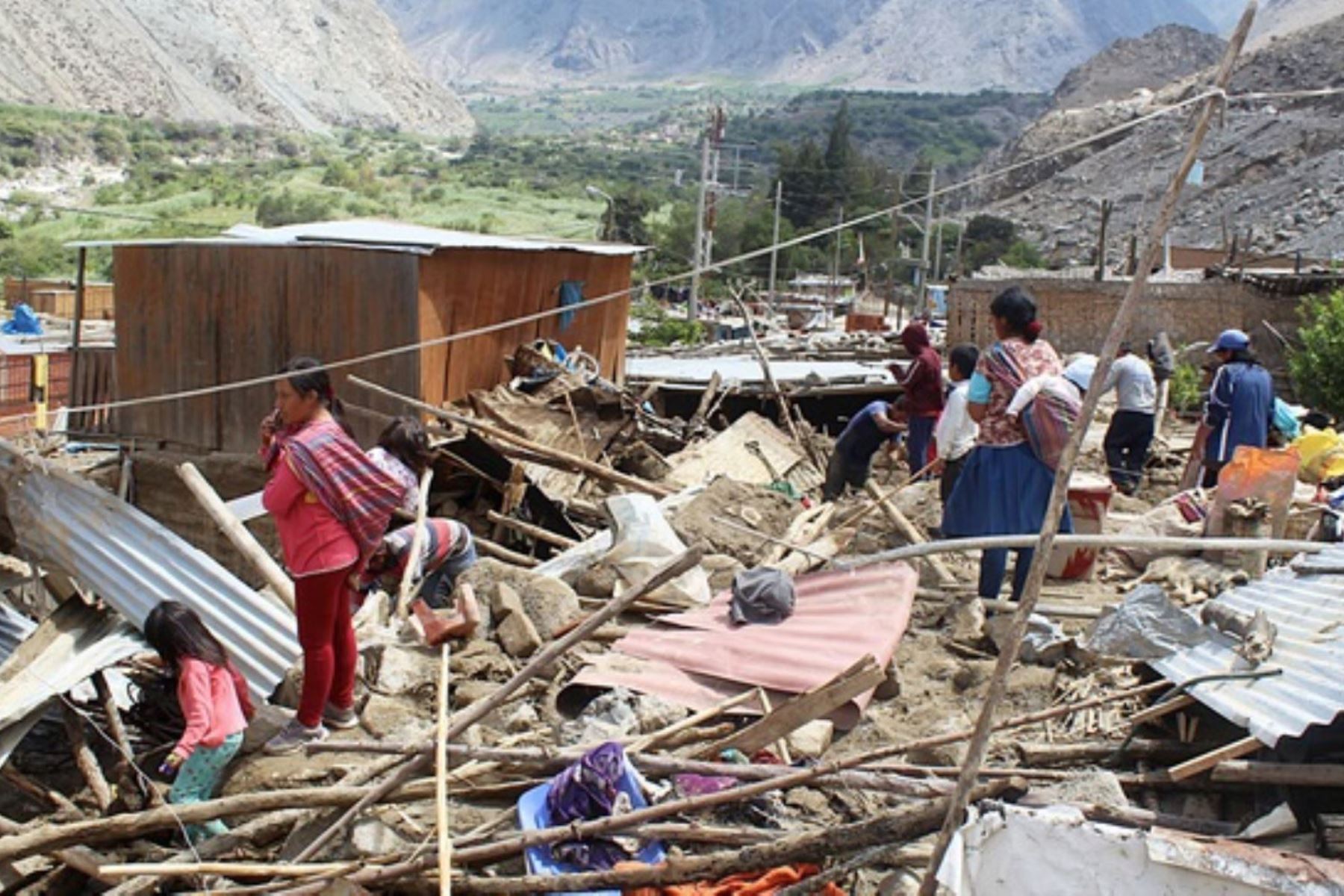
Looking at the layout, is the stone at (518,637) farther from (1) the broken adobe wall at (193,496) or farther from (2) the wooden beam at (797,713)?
(1) the broken adobe wall at (193,496)

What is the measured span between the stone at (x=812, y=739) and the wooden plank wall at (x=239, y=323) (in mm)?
6560

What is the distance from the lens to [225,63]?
367 ft

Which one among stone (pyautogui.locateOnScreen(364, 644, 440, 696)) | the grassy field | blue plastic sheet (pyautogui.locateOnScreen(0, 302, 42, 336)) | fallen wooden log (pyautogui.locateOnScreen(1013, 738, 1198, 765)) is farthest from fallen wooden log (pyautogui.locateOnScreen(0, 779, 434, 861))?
blue plastic sheet (pyautogui.locateOnScreen(0, 302, 42, 336))

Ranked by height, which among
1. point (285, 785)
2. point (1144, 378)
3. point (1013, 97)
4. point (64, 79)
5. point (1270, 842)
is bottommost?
point (285, 785)

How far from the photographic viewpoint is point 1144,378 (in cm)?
1052

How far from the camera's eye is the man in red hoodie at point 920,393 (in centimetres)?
876

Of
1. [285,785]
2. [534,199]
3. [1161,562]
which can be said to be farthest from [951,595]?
[534,199]

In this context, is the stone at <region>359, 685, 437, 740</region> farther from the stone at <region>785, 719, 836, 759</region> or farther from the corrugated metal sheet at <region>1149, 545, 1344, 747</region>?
the corrugated metal sheet at <region>1149, 545, 1344, 747</region>

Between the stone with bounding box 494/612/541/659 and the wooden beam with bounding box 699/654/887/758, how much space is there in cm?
139

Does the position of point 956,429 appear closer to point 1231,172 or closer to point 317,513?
point 317,513

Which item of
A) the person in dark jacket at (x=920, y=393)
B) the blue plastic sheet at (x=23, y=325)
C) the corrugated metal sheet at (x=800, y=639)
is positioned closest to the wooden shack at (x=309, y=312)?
the person in dark jacket at (x=920, y=393)

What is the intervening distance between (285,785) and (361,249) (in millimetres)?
6892

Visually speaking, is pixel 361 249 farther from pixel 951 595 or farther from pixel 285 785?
pixel 285 785

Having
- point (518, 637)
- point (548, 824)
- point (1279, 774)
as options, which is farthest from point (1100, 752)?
point (518, 637)
